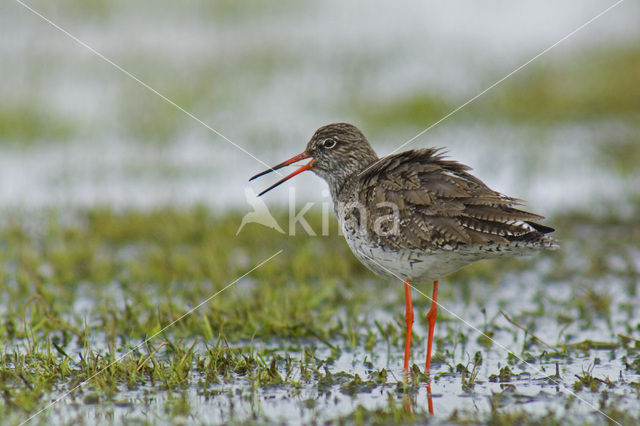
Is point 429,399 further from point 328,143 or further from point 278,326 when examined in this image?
point 328,143

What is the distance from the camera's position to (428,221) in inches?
228

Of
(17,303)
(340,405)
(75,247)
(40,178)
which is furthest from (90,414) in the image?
(40,178)

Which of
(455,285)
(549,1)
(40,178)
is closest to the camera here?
(455,285)

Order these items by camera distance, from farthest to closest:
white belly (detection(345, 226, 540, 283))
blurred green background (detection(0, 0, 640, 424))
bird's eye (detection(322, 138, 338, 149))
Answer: bird's eye (detection(322, 138, 338, 149)) < white belly (detection(345, 226, 540, 283)) < blurred green background (detection(0, 0, 640, 424))

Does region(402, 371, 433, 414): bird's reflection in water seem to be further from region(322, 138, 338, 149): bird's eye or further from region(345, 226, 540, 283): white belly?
region(322, 138, 338, 149): bird's eye

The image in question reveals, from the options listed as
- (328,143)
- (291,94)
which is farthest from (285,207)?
(291,94)

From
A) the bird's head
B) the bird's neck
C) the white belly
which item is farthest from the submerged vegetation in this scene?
the bird's head

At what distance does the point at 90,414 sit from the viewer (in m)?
5.02

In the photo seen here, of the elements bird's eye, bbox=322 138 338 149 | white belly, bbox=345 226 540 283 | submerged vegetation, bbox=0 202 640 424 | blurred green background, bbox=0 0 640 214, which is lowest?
submerged vegetation, bbox=0 202 640 424

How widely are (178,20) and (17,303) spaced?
11730 millimetres

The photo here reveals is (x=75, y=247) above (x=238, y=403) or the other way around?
above

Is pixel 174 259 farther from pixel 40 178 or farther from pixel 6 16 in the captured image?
pixel 6 16

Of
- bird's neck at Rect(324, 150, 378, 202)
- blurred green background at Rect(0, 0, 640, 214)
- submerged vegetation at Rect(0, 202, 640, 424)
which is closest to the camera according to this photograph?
submerged vegetation at Rect(0, 202, 640, 424)

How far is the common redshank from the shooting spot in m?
5.59
